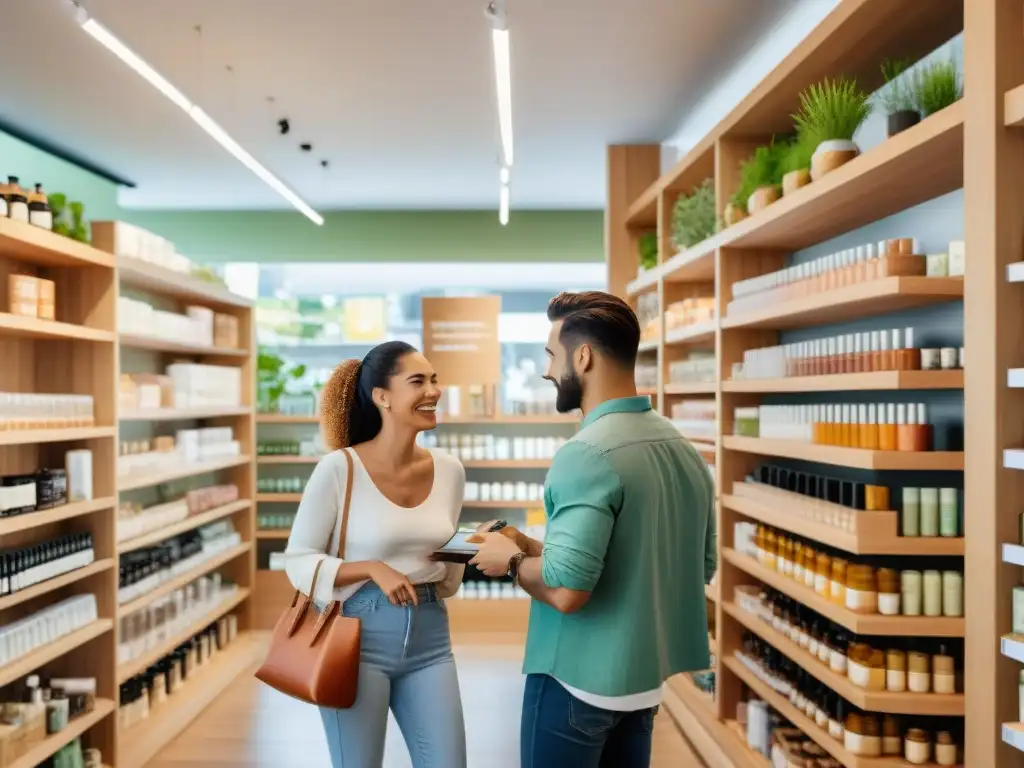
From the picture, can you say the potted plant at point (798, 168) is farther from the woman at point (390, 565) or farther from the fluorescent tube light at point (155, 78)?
the fluorescent tube light at point (155, 78)

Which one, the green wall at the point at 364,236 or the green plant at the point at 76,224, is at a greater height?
the green wall at the point at 364,236

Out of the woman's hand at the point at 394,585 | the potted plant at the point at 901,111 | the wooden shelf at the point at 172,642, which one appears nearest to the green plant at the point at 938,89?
the potted plant at the point at 901,111

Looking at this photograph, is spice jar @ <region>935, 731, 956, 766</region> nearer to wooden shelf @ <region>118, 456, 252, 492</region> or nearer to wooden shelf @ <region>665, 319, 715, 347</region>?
wooden shelf @ <region>665, 319, 715, 347</region>

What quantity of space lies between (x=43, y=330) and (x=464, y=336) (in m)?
4.17

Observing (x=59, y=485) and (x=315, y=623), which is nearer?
(x=315, y=623)

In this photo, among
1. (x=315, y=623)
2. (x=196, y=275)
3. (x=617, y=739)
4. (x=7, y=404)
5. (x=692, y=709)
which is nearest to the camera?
(x=617, y=739)

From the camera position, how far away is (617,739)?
2014 mm

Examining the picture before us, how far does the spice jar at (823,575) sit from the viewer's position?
335 centimetres

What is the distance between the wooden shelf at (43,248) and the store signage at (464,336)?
3.55 meters

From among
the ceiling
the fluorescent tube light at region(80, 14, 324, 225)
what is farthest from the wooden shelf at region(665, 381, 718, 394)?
the fluorescent tube light at region(80, 14, 324, 225)

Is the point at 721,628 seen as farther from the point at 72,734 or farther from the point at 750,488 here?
the point at 72,734

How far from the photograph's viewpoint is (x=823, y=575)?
3.38 metres

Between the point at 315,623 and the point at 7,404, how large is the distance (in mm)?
2061

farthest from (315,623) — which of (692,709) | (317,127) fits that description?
(317,127)
